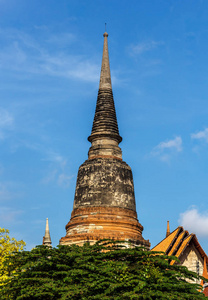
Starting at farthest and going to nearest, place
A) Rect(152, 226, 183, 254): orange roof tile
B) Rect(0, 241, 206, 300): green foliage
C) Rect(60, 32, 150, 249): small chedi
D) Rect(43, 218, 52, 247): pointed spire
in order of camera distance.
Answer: Rect(43, 218, 52, 247): pointed spire, Rect(152, 226, 183, 254): orange roof tile, Rect(60, 32, 150, 249): small chedi, Rect(0, 241, 206, 300): green foliage

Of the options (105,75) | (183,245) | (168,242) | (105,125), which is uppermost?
(105,75)

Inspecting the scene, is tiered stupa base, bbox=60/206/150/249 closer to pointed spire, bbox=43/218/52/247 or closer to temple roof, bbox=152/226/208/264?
temple roof, bbox=152/226/208/264

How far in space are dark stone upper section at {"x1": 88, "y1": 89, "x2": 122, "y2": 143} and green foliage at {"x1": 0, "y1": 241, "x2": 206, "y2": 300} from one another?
35.3ft

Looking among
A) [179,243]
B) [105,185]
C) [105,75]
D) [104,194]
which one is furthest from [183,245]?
[105,75]

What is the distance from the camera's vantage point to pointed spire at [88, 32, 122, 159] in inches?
1314

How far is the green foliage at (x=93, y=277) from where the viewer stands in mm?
21125

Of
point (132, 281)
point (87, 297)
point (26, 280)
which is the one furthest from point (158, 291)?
point (26, 280)

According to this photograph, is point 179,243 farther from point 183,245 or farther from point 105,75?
point 105,75

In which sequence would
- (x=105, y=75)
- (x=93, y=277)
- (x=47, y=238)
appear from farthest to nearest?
(x=47, y=238) → (x=105, y=75) → (x=93, y=277)

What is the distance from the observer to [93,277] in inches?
866

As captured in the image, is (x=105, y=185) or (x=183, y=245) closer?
(x=105, y=185)

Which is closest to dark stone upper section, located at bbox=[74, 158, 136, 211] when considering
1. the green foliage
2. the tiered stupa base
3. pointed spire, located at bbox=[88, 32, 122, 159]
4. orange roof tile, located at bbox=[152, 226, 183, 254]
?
the tiered stupa base

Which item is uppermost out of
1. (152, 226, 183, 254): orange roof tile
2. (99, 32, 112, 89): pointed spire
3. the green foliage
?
(99, 32, 112, 89): pointed spire

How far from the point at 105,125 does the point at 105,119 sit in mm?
499
